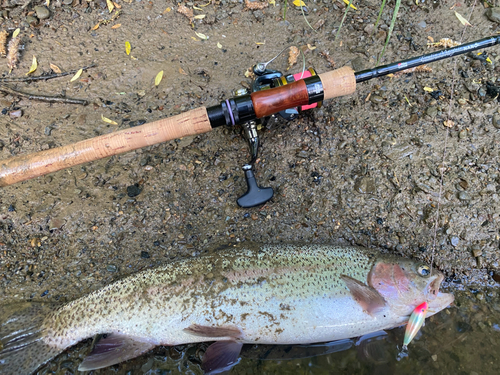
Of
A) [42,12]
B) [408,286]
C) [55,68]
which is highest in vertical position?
[42,12]

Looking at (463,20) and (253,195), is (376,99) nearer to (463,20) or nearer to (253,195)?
(463,20)

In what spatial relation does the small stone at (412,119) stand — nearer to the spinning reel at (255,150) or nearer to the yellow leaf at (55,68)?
the spinning reel at (255,150)

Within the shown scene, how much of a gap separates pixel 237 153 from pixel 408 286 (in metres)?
2.09

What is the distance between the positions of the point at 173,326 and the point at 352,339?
5.41 ft

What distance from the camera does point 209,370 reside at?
8.86 ft

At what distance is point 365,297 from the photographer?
8.60 ft

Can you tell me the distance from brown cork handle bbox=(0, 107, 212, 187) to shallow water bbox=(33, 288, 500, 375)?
5.49 ft

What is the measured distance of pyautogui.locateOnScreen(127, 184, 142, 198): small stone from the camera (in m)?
3.24

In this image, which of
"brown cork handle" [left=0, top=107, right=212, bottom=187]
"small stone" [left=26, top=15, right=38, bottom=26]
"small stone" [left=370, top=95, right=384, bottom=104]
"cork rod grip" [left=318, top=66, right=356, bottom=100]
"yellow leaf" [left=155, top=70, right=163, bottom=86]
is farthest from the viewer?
"small stone" [left=26, top=15, right=38, bottom=26]

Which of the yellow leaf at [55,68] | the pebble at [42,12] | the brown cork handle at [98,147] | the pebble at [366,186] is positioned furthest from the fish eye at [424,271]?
the pebble at [42,12]

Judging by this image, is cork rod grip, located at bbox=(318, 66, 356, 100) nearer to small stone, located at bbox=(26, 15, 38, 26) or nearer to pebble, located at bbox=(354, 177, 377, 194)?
pebble, located at bbox=(354, 177, 377, 194)

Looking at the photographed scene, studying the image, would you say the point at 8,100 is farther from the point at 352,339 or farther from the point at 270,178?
the point at 352,339

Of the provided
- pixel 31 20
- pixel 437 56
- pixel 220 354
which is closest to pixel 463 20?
pixel 437 56

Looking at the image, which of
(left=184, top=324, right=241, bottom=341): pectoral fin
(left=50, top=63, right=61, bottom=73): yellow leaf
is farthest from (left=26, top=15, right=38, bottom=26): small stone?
(left=184, top=324, right=241, bottom=341): pectoral fin
